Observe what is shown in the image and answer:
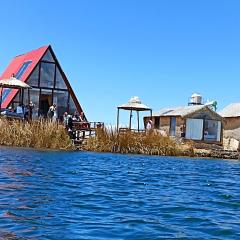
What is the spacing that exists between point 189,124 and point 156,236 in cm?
3797

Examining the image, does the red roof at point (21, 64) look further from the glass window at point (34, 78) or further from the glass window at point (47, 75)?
the glass window at point (47, 75)

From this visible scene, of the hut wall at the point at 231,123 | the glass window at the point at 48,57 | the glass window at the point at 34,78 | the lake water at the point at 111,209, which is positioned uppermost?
the glass window at the point at 48,57

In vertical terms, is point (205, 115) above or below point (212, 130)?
above

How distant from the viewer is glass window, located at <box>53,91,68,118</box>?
39.0 metres

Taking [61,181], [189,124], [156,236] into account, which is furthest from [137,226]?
[189,124]

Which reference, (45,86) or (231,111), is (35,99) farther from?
(231,111)

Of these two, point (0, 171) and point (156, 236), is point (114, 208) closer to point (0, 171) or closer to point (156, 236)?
point (156, 236)

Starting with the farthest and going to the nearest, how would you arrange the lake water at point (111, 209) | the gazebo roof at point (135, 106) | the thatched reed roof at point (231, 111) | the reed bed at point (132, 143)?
1. the thatched reed roof at point (231, 111)
2. the gazebo roof at point (135, 106)
3. the reed bed at point (132, 143)
4. the lake water at point (111, 209)

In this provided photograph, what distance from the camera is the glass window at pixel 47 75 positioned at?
38406 millimetres

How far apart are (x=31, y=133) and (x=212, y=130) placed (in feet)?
73.7

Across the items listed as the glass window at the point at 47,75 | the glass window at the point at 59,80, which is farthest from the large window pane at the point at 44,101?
the glass window at the point at 59,80

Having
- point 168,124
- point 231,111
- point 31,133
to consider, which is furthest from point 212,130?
point 31,133

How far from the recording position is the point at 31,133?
26109 mm

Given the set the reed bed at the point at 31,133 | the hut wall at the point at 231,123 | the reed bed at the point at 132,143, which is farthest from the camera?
the hut wall at the point at 231,123
